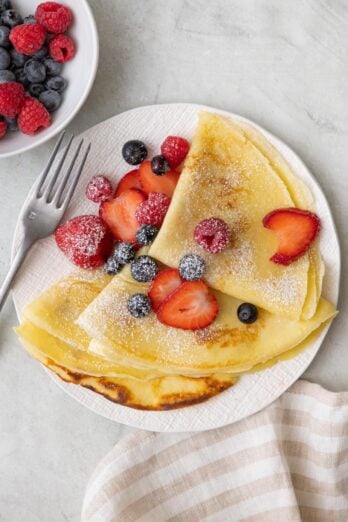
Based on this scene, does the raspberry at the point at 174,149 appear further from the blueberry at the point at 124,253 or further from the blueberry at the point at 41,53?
the blueberry at the point at 41,53

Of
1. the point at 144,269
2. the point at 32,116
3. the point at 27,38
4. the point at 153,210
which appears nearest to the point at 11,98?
the point at 32,116

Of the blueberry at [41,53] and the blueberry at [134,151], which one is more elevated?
the blueberry at [41,53]

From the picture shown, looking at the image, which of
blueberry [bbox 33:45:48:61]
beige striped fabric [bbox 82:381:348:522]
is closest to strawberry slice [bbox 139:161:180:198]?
blueberry [bbox 33:45:48:61]

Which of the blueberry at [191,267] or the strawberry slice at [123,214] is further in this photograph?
the strawberry slice at [123,214]

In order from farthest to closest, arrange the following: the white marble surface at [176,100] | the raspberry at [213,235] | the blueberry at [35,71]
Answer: the white marble surface at [176,100] < the blueberry at [35,71] < the raspberry at [213,235]

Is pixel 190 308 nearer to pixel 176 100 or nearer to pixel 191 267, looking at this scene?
pixel 191 267

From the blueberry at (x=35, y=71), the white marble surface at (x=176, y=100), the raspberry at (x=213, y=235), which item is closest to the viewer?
the raspberry at (x=213, y=235)

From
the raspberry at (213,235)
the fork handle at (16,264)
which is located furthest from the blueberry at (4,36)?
the raspberry at (213,235)
